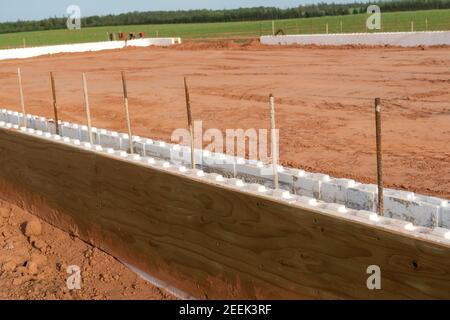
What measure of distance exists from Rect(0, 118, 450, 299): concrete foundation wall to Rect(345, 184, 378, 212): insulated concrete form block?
1.82ft

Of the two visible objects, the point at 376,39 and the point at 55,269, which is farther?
the point at 376,39

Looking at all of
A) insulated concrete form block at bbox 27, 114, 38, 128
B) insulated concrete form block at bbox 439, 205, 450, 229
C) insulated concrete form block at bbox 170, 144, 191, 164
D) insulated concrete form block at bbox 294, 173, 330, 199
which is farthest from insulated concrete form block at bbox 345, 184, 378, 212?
insulated concrete form block at bbox 27, 114, 38, 128

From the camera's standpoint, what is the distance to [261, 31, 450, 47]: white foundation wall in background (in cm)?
2353

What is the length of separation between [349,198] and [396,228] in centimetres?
Result: 117

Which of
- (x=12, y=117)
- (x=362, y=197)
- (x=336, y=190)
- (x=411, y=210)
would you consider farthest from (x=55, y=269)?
(x=12, y=117)

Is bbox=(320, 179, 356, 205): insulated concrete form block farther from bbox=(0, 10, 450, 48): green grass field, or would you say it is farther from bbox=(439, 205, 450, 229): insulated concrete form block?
bbox=(0, 10, 450, 48): green grass field

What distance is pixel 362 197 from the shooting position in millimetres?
4746

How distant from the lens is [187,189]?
5215 millimetres

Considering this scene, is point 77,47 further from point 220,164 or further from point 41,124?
point 220,164

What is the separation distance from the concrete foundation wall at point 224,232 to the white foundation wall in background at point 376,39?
19295mm

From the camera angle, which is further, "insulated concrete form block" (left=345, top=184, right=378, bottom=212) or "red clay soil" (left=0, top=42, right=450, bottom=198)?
"red clay soil" (left=0, top=42, right=450, bottom=198)

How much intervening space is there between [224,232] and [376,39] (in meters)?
22.6

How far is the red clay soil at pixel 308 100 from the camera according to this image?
26.2 feet
